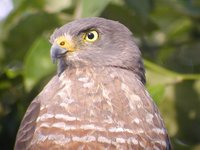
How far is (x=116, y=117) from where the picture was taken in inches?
275

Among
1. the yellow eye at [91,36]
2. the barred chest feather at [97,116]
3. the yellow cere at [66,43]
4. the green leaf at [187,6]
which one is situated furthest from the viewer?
the green leaf at [187,6]

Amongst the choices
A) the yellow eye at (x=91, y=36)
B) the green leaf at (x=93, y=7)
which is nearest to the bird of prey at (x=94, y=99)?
the yellow eye at (x=91, y=36)

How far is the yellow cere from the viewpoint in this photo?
743 cm

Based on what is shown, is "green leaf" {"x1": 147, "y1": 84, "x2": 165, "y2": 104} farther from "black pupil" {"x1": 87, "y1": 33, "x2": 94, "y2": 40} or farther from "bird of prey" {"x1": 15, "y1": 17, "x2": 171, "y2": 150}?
"black pupil" {"x1": 87, "y1": 33, "x2": 94, "y2": 40}

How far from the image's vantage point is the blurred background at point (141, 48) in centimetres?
780

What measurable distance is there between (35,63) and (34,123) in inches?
31.2

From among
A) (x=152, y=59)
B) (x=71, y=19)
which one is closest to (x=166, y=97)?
(x=152, y=59)

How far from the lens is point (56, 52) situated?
7336 millimetres

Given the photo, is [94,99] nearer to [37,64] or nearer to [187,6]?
[37,64]

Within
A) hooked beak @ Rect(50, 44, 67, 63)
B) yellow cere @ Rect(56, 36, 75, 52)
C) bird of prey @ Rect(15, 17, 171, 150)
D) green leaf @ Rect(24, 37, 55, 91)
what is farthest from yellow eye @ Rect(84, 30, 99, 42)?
green leaf @ Rect(24, 37, 55, 91)

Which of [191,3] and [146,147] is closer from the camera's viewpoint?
[146,147]

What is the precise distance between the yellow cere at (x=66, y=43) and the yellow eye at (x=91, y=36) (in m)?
0.12

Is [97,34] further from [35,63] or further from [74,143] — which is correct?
[74,143]

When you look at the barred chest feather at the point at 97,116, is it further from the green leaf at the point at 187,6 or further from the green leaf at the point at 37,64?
the green leaf at the point at 187,6
